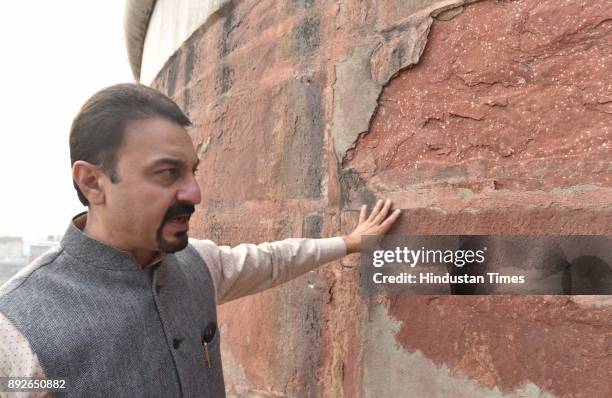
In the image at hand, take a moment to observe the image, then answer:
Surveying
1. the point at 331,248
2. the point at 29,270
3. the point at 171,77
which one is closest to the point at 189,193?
the point at 29,270

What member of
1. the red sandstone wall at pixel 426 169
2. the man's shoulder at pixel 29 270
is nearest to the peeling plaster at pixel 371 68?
the red sandstone wall at pixel 426 169

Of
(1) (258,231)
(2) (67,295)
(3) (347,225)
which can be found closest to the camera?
(2) (67,295)

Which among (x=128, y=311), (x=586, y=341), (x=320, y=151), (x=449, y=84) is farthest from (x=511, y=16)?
(x=128, y=311)

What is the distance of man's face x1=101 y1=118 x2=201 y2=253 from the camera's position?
0.92m

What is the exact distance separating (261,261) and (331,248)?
192 millimetres

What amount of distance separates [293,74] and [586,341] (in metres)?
1.09

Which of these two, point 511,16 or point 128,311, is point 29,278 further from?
point 511,16

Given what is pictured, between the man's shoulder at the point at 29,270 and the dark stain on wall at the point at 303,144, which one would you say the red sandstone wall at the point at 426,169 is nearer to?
the dark stain on wall at the point at 303,144

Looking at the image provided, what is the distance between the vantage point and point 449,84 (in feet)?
3.78

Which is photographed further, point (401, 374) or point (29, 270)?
point (401, 374)

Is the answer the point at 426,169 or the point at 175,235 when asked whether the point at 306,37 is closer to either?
the point at 426,169

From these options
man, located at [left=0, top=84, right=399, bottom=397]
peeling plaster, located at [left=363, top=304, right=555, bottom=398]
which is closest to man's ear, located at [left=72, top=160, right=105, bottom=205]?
man, located at [left=0, top=84, right=399, bottom=397]

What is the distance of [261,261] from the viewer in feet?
4.23

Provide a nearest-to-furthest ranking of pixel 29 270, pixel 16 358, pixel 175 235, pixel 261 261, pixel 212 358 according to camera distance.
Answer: pixel 16 358 → pixel 29 270 → pixel 175 235 → pixel 212 358 → pixel 261 261
